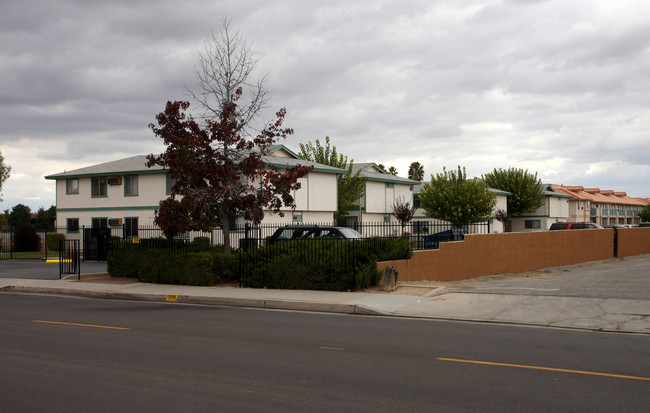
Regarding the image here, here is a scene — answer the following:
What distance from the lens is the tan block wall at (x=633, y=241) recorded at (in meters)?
32.6

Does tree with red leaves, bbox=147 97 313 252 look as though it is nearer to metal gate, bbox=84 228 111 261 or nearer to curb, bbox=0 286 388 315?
curb, bbox=0 286 388 315

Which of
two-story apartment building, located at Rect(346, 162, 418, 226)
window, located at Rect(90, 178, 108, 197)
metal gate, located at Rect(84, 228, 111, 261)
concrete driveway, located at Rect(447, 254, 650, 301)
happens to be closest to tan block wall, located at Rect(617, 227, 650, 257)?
concrete driveway, located at Rect(447, 254, 650, 301)

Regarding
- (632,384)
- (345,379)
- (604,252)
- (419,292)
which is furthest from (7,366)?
(604,252)

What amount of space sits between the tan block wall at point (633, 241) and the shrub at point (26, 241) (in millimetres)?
41285

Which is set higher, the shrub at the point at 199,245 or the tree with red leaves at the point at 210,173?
the tree with red leaves at the point at 210,173

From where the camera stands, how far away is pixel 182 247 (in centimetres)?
1905

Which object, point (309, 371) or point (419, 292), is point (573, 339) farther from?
point (419, 292)

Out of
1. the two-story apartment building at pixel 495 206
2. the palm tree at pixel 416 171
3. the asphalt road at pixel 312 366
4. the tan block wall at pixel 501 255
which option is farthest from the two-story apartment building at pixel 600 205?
the asphalt road at pixel 312 366

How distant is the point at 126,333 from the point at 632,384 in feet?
26.7

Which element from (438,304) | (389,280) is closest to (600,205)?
(389,280)

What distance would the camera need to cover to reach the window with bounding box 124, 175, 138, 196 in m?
39.7

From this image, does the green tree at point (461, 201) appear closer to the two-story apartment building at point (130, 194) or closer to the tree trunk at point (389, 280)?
the two-story apartment building at point (130, 194)

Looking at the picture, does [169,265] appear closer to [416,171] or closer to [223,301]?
[223,301]

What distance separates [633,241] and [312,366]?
32192 millimetres
